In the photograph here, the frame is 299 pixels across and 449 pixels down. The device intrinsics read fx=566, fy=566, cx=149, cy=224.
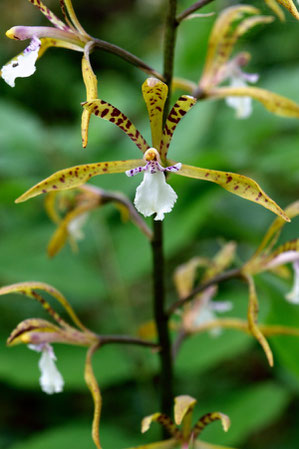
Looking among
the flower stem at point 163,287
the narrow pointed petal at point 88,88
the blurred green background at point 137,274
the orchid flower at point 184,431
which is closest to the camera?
the narrow pointed petal at point 88,88

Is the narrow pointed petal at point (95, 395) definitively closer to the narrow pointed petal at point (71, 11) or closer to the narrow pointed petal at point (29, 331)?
the narrow pointed petal at point (29, 331)

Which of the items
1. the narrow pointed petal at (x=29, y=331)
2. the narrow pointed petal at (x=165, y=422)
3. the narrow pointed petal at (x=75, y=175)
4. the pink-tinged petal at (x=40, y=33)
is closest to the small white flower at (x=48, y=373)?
the narrow pointed petal at (x=29, y=331)

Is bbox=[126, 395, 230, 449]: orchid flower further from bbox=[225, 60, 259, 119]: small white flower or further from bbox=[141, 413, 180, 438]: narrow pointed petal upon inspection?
bbox=[225, 60, 259, 119]: small white flower

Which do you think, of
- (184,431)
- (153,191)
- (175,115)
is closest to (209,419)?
(184,431)

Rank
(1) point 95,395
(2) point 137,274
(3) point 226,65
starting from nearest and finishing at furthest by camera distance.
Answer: (1) point 95,395, (3) point 226,65, (2) point 137,274

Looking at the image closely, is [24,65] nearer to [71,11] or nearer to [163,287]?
[71,11]

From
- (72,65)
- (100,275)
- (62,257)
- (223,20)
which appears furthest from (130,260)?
(72,65)

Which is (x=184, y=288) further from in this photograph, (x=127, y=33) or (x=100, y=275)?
(x=127, y=33)
